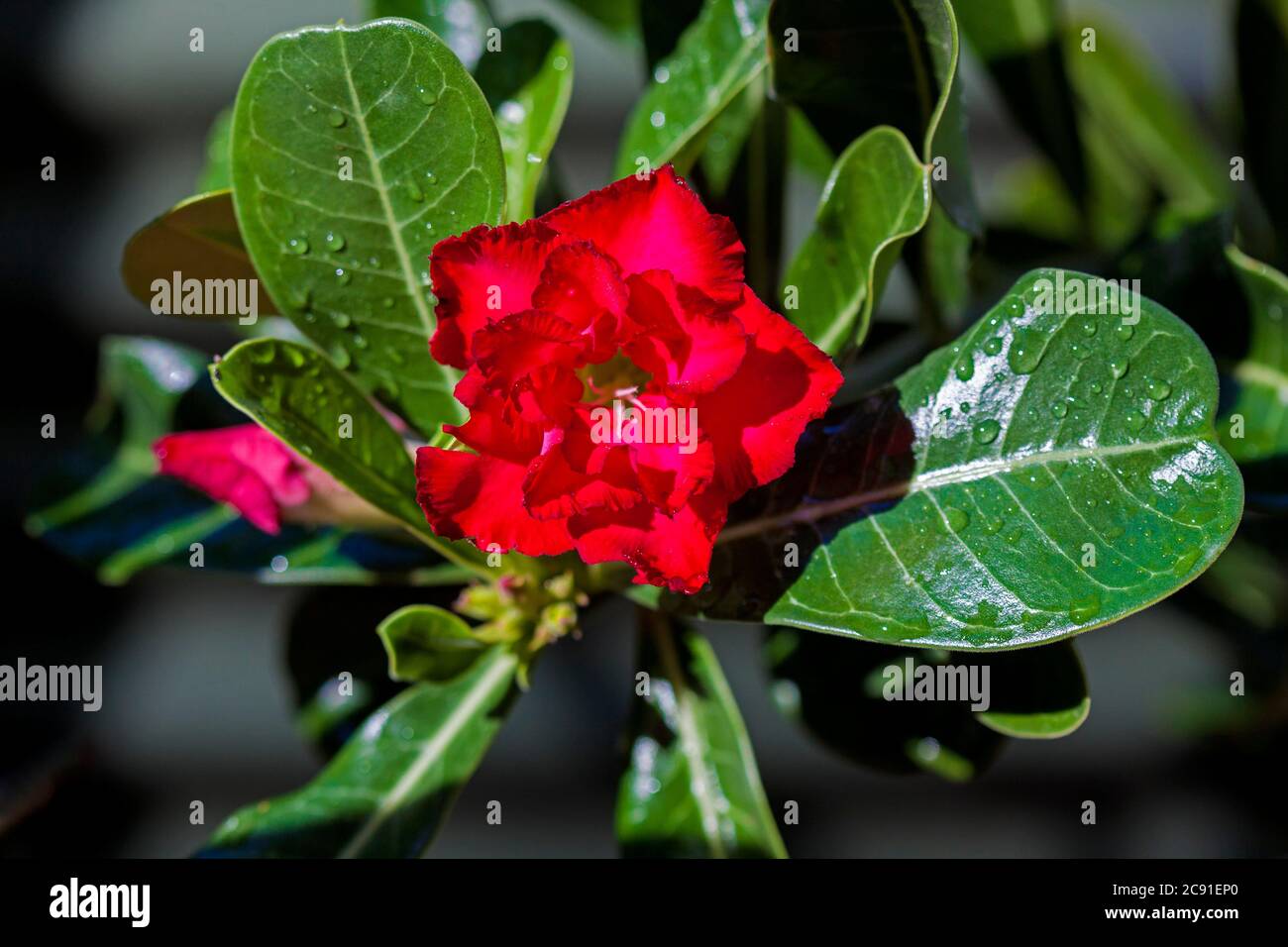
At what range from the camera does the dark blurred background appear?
2262mm

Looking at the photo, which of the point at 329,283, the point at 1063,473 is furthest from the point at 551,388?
the point at 1063,473

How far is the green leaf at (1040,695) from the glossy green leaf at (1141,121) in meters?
0.89

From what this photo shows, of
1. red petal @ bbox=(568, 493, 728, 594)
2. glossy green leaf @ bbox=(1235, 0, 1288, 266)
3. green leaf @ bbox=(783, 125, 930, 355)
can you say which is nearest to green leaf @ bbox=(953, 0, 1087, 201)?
glossy green leaf @ bbox=(1235, 0, 1288, 266)

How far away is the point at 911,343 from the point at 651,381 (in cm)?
58

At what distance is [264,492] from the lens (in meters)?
0.98

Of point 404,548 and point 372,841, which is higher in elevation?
point 404,548

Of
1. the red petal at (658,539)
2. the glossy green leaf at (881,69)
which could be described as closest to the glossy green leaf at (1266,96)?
the glossy green leaf at (881,69)

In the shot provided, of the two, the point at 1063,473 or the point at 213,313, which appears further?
the point at 213,313

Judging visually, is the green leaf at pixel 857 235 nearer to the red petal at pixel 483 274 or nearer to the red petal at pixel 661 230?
the red petal at pixel 661 230

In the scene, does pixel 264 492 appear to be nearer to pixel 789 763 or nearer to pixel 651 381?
pixel 651 381

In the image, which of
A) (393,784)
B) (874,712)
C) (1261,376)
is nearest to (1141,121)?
(1261,376)

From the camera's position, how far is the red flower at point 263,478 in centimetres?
97

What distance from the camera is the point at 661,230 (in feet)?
2.44

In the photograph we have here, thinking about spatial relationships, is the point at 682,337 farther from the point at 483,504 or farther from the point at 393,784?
the point at 393,784
